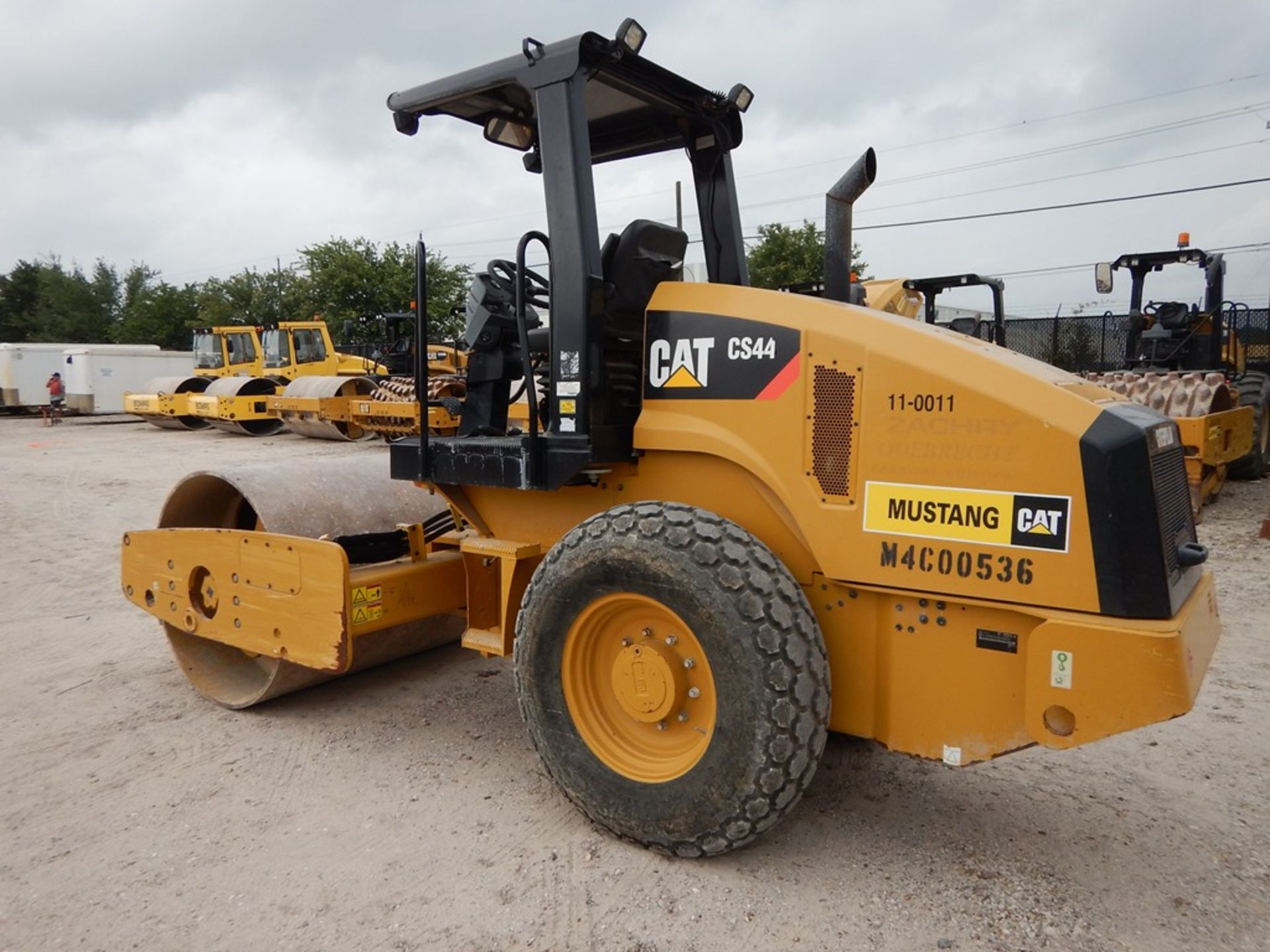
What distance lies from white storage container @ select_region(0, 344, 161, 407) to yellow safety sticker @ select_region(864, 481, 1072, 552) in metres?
30.6

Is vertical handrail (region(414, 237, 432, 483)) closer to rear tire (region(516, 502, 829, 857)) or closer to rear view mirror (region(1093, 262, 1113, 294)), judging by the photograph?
rear tire (region(516, 502, 829, 857))

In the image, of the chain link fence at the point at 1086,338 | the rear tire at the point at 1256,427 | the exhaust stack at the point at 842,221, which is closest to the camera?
the exhaust stack at the point at 842,221

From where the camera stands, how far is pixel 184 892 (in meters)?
2.79

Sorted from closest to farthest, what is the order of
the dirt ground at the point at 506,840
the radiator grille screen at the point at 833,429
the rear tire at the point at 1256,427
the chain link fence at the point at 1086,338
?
the dirt ground at the point at 506,840 → the radiator grille screen at the point at 833,429 → the rear tire at the point at 1256,427 → the chain link fence at the point at 1086,338

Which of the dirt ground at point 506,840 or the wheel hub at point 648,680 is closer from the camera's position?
the dirt ground at point 506,840

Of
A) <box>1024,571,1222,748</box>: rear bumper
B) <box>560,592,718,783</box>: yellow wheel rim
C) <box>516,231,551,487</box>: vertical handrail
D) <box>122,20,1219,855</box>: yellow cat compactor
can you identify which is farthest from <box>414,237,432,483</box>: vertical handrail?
<box>1024,571,1222,748</box>: rear bumper

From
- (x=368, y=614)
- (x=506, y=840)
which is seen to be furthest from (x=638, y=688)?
(x=368, y=614)

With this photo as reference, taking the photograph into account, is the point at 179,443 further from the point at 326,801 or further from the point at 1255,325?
the point at 1255,325

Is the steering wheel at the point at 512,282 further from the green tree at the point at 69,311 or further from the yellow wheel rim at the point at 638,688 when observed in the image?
the green tree at the point at 69,311

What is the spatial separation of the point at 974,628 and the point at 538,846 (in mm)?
1571

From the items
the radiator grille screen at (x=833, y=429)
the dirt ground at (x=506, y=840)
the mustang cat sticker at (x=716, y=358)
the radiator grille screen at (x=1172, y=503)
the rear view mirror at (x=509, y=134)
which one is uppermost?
the rear view mirror at (x=509, y=134)

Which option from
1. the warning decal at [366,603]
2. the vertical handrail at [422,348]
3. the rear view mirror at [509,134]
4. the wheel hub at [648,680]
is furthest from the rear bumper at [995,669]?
the rear view mirror at [509,134]

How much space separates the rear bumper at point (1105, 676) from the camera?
2.29m

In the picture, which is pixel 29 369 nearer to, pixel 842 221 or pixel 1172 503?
pixel 842 221
